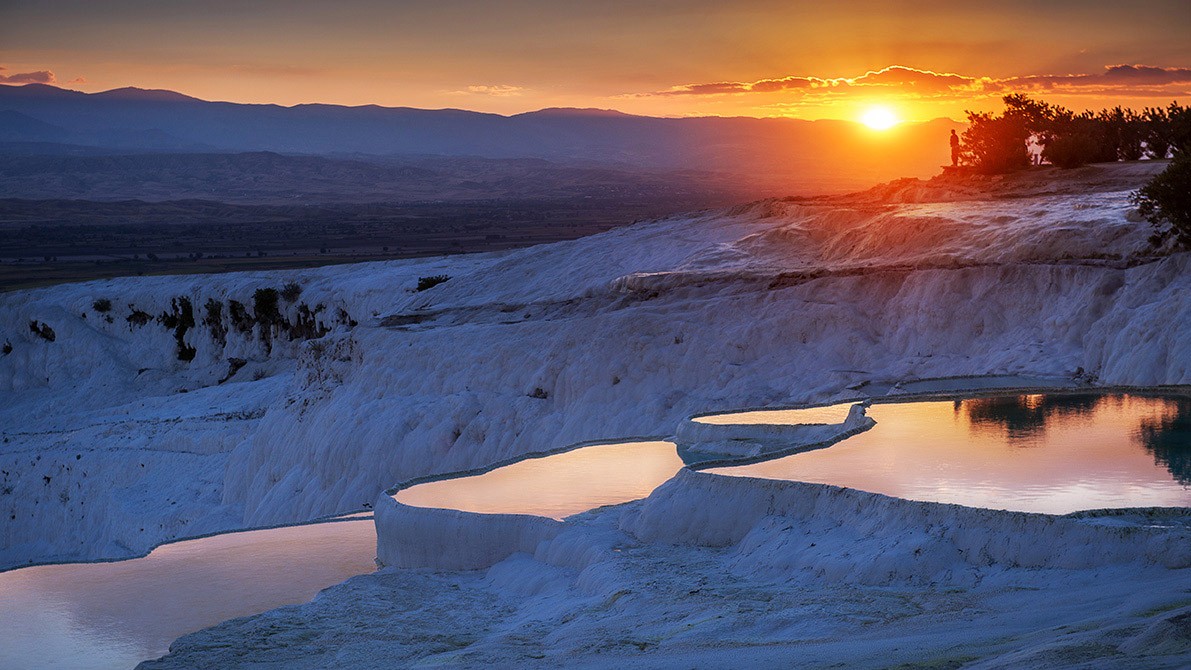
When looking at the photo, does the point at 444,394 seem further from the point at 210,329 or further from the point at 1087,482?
the point at 210,329

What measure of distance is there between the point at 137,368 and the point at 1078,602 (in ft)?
128

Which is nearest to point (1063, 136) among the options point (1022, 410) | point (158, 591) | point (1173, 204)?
point (1173, 204)

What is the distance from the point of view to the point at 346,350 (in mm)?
26594

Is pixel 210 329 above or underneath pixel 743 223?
underneath

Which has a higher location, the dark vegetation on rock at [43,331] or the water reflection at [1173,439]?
the water reflection at [1173,439]

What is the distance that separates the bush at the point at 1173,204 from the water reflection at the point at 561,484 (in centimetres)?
881

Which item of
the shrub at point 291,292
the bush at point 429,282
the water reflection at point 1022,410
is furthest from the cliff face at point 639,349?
the shrub at point 291,292

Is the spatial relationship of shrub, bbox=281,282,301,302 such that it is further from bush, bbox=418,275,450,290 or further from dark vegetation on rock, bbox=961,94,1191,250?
dark vegetation on rock, bbox=961,94,1191,250

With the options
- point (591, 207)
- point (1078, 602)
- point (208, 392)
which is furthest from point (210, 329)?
point (591, 207)

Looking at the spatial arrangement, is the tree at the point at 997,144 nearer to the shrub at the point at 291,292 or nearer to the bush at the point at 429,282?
the bush at the point at 429,282

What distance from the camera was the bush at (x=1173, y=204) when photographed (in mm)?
19703

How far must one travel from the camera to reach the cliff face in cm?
2044

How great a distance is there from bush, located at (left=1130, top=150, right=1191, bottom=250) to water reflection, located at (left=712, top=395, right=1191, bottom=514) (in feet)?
17.8

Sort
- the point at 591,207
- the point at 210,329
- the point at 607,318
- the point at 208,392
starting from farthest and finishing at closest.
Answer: the point at 591,207 → the point at 210,329 → the point at 208,392 → the point at 607,318
